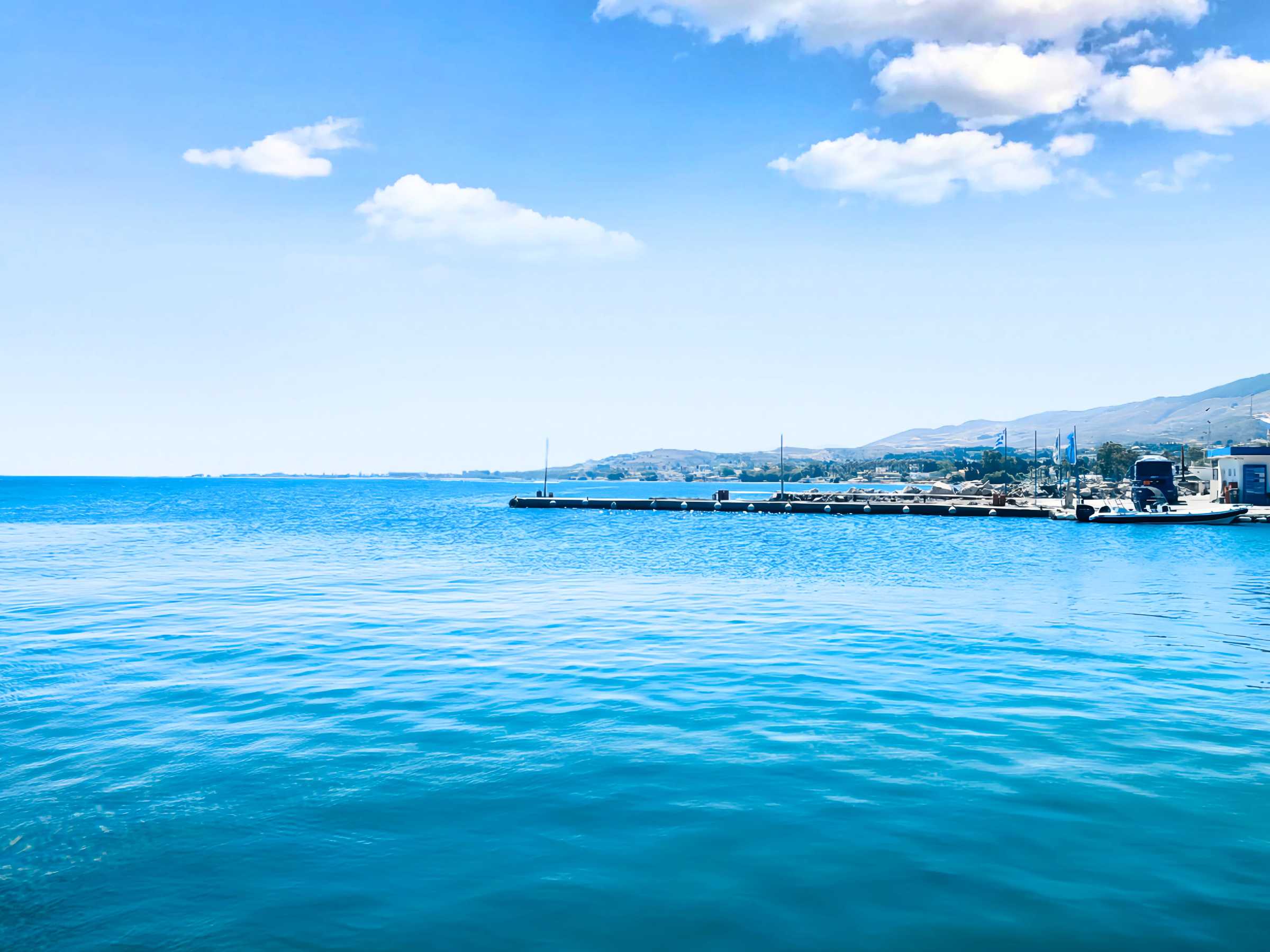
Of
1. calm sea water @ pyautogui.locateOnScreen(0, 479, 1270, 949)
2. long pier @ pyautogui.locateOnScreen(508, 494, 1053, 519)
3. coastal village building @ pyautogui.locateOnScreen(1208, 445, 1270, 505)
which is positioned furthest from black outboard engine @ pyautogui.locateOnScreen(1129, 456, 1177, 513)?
calm sea water @ pyautogui.locateOnScreen(0, 479, 1270, 949)

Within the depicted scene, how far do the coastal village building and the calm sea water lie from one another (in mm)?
68880

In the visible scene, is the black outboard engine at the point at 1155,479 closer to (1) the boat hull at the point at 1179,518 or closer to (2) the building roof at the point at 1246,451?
(1) the boat hull at the point at 1179,518

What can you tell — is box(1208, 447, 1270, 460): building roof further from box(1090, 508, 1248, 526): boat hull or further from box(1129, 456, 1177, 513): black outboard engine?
box(1090, 508, 1248, 526): boat hull

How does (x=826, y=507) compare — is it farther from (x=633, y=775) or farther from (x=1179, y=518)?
(x=633, y=775)

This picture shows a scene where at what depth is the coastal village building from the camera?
81688mm

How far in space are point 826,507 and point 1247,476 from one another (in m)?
42.4

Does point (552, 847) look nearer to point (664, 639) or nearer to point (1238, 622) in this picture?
point (664, 639)

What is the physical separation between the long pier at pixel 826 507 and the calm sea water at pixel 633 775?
73112 mm

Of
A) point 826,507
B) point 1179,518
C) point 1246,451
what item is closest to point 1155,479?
point 1246,451

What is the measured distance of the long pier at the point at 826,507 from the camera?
95.8 meters

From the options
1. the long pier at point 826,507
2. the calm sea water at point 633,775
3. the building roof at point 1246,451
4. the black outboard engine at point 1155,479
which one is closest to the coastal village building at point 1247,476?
the building roof at point 1246,451

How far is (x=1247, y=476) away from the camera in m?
82.6

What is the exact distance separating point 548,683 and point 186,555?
1382 inches

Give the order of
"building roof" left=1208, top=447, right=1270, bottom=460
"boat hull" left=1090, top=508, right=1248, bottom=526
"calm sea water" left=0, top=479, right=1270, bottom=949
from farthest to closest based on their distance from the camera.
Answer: "building roof" left=1208, top=447, right=1270, bottom=460 → "boat hull" left=1090, top=508, right=1248, bottom=526 → "calm sea water" left=0, top=479, right=1270, bottom=949
